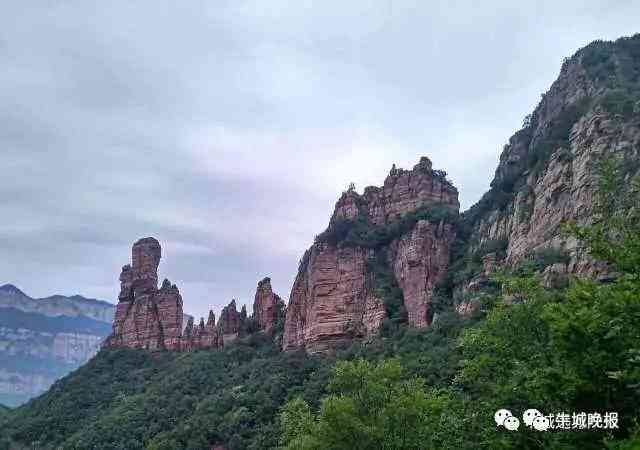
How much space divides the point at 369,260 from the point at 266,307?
19614 mm

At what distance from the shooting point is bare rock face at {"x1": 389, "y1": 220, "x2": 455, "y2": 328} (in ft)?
217

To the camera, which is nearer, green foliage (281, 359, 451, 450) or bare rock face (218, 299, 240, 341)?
green foliage (281, 359, 451, 450)

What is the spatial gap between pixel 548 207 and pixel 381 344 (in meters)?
21.2

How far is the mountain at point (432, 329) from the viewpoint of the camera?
57.2ft

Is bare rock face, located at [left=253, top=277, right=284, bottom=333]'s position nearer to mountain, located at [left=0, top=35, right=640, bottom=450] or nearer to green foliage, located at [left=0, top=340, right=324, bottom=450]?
mountain, located at [left=0, top=35, right=640, bottom=450]

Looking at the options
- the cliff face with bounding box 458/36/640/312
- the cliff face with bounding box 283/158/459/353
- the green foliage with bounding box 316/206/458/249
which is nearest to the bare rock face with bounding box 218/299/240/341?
the cliff face with bounding box 283/158/459/353

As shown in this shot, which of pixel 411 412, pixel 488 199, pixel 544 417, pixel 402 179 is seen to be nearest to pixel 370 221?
pixel 402 179

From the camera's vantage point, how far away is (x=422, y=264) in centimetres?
6875

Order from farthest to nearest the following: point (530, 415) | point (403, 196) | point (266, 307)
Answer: point (266, 307) < point (403, 196) < point (530, 415)

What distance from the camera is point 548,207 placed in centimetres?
4978

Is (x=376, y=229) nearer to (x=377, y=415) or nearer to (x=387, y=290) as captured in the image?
(x=387, y=290)

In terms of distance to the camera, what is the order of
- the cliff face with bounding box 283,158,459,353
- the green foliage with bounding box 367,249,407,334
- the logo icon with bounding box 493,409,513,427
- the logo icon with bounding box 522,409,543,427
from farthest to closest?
1. the cliff face with bounding box 283,158,459,353
2. the green foliage with bounding box 367,249,407,334
3. the logo icon with bounding box 493,409,513,427
4. the logo icon with bounding box 522,409,543,427

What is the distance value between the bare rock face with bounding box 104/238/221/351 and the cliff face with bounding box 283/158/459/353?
897 inches

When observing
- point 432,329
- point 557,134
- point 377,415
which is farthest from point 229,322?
point 377,415
